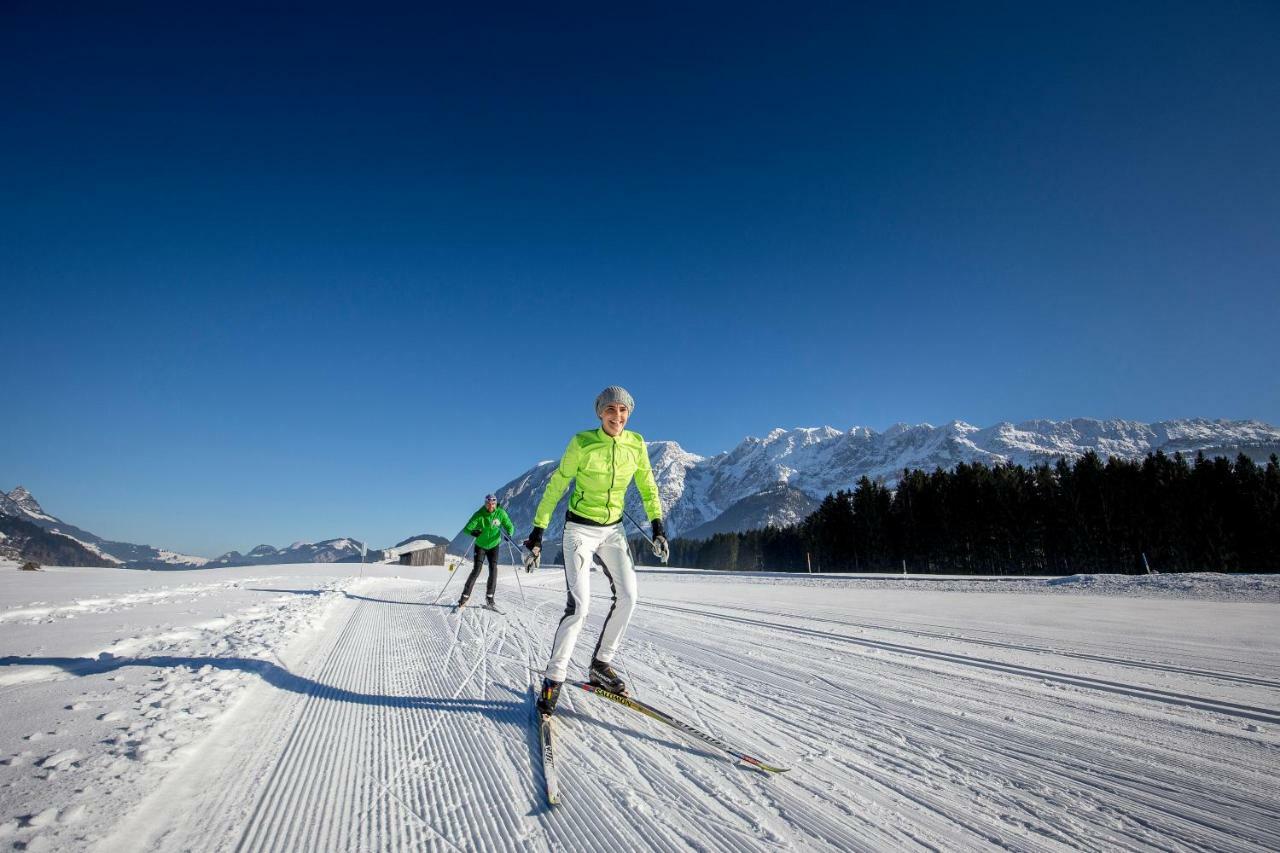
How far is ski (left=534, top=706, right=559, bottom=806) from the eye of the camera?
7.93 feet

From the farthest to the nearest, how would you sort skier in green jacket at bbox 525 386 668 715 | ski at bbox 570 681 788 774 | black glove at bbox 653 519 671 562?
black glove at bbox 653 519 671 562 → skier in green jacket at bbox 525 386 668 715 → ski at bbox 570 681 788 774

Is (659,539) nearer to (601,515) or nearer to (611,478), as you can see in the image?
(601,515)

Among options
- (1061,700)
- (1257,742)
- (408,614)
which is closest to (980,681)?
(1061,700)

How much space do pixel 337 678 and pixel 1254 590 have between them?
19.5 metres

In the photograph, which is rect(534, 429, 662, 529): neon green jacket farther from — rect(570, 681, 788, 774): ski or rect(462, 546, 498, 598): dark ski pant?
rect(462, 546, 498, 598): dark ski pant

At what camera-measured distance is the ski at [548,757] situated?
242 centimetres

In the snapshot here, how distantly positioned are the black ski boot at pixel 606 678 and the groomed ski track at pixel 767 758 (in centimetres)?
16

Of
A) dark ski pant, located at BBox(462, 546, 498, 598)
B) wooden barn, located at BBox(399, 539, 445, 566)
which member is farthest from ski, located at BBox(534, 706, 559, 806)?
wooden barn, located at BBox(399, 539, 445, 566)

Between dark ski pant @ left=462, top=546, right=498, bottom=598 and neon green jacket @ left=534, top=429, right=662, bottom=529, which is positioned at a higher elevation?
neon green jacket @ left=534, top=429, right=662, bottom=529

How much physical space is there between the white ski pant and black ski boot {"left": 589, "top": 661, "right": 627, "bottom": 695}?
0.20ft

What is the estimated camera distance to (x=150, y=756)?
2.65m

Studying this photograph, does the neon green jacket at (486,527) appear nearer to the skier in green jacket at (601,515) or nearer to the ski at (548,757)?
the skier in green jacket at (601,515)

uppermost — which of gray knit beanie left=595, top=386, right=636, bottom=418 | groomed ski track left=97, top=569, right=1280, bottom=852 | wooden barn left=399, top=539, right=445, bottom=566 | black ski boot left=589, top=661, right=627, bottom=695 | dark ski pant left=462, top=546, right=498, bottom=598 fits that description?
gray knit beanie left=595, top=386, right=636, bottom=418

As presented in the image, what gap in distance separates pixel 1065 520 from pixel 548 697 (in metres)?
57.7
